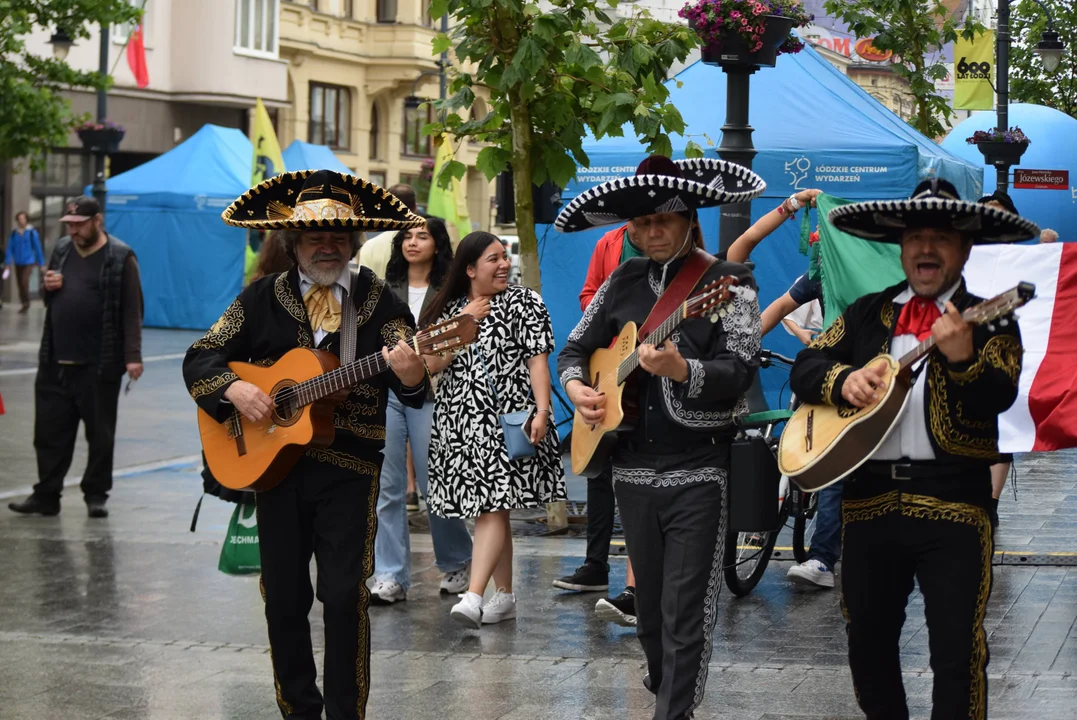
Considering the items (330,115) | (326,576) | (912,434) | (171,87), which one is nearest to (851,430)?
(912,434)

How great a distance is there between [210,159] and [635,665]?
25.6 meters

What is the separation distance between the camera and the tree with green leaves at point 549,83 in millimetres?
9461

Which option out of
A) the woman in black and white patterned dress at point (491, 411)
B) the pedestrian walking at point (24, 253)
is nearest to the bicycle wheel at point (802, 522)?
the woman in black and white patterned dress at point (491, 411)

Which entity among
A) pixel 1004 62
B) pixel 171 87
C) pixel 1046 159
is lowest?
pixel 1046 159

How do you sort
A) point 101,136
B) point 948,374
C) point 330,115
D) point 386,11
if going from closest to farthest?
1. point 948,374
2. point 101,136
3. point 330,115
4. point 386,11

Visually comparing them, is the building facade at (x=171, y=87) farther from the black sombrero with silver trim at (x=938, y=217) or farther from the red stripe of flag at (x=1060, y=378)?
the black sombrero with silver trim at (x=938, y=217)

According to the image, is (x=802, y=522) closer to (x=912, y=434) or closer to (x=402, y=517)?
(x=402, y=517)

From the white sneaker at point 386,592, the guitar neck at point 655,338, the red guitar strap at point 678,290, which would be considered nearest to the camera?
the guitar neck at point 655,338

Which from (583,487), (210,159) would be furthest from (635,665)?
(210,159)

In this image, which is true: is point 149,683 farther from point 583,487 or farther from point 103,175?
point 103,175

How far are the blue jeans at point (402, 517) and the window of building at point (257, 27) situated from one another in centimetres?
3182

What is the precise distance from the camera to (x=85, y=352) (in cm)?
1112

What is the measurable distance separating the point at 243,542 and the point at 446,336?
2437mm

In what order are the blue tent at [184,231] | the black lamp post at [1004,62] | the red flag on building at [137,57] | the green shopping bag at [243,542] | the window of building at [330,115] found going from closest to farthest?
the green shopping bag at [243,542] → the black lamp post at [1004,62] → the blue tent at [184,231] → the red flag on building at [137,57] → the window of building at [330,115]
